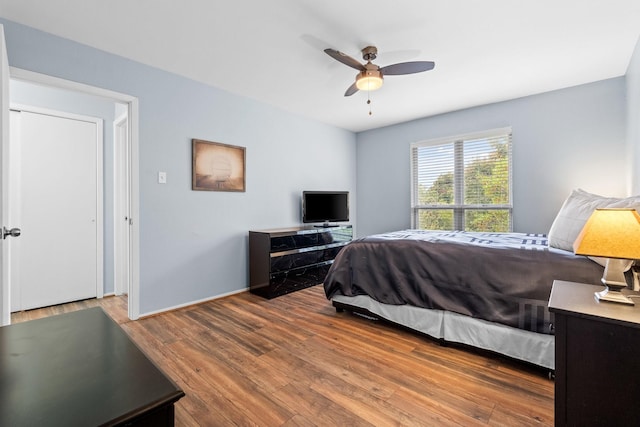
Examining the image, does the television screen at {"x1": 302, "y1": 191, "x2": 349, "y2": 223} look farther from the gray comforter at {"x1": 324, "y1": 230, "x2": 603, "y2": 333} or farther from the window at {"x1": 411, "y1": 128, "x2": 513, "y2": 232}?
the gray comforter at {"x1": 324, "y1": 230, "x2": 603, "y2": 333}

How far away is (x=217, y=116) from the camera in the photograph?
3.41 meters

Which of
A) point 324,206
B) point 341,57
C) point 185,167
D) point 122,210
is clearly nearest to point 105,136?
point 122,210

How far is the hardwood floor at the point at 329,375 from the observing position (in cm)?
152

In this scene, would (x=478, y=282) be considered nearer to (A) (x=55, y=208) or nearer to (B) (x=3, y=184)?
(B) (x=3, y=184)

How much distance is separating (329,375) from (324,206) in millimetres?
2777

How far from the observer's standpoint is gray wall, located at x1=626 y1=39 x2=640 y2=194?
2491 millimetres

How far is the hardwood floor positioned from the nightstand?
17.6 inches

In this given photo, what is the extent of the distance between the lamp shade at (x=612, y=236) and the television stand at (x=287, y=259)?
2719 mm

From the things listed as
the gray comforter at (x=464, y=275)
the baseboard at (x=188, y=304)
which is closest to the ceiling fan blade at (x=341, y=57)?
the gray comforter at (x=464, y=275)

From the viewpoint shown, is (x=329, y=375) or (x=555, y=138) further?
(x=555, y=138)

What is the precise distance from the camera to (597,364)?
110 cm

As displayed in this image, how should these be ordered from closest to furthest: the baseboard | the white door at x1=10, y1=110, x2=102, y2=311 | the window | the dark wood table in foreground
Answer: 1. the dark wood table in foreground
2. the baseboard
3. the white door at x1=10, y1=110, x2=102, y2=311
4. the window

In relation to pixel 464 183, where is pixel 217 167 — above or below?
above

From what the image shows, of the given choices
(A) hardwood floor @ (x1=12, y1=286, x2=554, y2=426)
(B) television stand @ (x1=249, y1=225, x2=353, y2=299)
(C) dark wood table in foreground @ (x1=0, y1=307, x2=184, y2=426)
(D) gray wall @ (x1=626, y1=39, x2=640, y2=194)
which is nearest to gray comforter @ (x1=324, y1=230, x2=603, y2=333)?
(A) hardwood floor @ (x1=12, y1=286, x2=554, y2=426)
